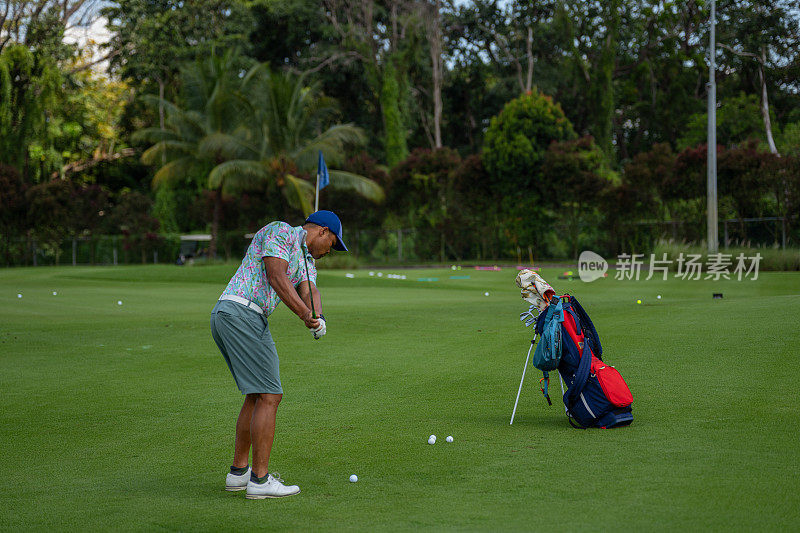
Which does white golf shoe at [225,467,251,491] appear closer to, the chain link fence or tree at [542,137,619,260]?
the chain link fence

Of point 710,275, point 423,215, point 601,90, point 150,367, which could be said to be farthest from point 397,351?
point 601,90

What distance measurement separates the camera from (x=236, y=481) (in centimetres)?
561

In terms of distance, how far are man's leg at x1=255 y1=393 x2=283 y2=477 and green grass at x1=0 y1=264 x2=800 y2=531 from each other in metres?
0.25

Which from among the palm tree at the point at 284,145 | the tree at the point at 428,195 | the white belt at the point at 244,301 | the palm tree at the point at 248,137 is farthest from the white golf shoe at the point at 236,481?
the tree at the point at 428,195

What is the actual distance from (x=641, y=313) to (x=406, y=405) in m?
7.78

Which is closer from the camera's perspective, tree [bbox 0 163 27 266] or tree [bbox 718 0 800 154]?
tree [bbox 0 163 27 266]

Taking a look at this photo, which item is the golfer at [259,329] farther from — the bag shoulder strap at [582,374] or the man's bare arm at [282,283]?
the bag shoulder strap at [582,374]

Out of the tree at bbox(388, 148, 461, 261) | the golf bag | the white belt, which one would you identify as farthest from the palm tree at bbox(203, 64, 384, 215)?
the white belt

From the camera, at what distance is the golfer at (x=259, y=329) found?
212 inches

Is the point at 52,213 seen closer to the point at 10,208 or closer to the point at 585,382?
the point at 10,208

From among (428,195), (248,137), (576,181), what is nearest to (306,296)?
(576,181)

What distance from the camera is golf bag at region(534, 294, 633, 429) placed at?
6840 millimetres

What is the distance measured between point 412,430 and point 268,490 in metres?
2.03

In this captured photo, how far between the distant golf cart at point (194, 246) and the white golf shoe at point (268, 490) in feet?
149
